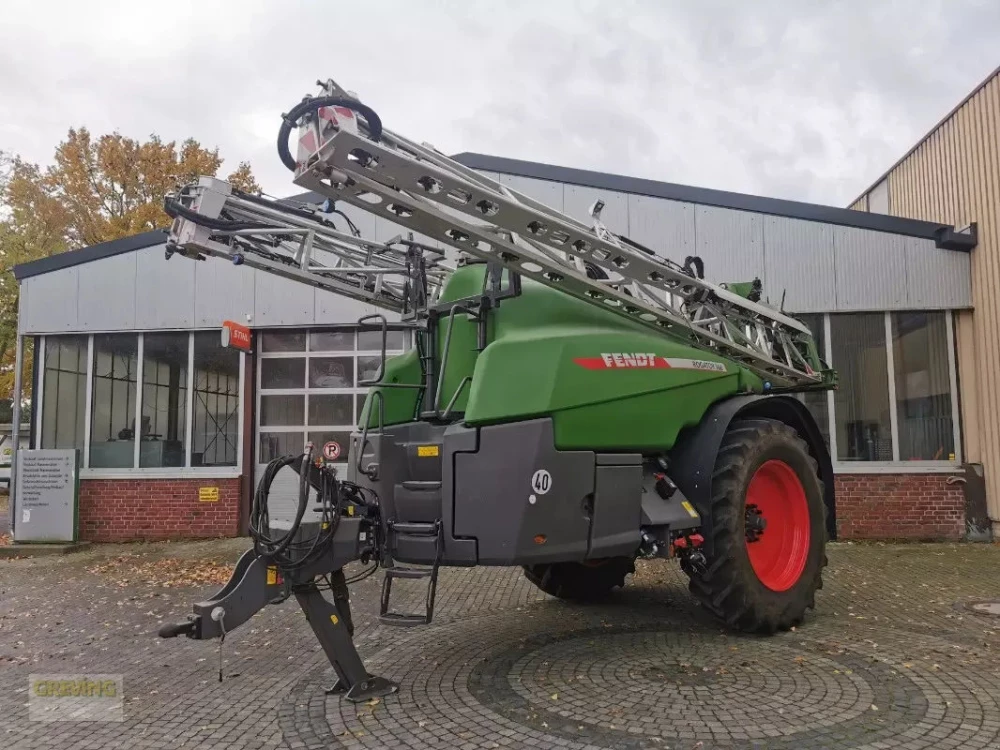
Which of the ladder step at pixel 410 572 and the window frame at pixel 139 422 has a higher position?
the window frame at pixel 139 422

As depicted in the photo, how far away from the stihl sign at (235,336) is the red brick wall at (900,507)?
8.89 m

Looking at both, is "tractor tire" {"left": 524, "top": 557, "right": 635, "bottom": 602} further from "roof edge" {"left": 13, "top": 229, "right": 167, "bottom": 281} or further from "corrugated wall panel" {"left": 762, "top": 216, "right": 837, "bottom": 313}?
"roof edge" {"left": 13, "top": 229, "right": 167, "bottom": 281}

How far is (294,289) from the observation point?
11867 millimetres

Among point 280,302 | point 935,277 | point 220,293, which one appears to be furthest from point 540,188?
point 935,277

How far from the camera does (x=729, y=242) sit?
11164 millimetres

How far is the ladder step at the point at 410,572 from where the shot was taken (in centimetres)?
452

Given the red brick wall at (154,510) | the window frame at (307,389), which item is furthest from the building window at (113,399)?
the window frame at (307,389)

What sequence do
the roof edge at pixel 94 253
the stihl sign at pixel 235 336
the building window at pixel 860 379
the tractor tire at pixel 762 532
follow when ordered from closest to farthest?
the tractor tire at pixel 762 532
the building window at pixel 860 379
the stihl sign at pixel 235 336
the roof edge at pixel 94 253

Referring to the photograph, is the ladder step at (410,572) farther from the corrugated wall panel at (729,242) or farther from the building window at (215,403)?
the building window at (215,403)

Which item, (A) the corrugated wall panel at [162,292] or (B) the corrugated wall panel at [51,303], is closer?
(A) the corrugated wall panel at [162,292]

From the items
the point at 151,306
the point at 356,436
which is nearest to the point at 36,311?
the point at 151,306

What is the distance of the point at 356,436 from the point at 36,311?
9472 millimetres

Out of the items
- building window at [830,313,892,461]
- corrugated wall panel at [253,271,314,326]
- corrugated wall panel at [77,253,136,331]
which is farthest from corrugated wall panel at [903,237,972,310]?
corrugated wall panel at [77,253,136,331]

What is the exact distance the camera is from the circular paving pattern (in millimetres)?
3887
